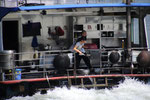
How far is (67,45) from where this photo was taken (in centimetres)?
1523

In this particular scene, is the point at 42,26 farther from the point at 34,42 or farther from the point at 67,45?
the point at 67,45

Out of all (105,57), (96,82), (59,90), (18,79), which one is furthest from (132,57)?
(18,79)

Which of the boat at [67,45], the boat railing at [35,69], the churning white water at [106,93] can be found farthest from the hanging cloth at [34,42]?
the churning white water at [106,93]

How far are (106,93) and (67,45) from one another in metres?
4.15

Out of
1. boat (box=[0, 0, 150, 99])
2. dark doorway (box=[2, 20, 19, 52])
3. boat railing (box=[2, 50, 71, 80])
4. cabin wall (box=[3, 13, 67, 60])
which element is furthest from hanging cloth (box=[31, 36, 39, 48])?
dark doorway (box=[2, 20, 19, 52])

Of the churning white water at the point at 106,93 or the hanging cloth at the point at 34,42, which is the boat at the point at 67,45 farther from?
the churning white water at the point at 106,93

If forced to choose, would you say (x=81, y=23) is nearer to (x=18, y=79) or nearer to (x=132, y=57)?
(x=132, y=57)

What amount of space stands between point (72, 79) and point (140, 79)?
261cm

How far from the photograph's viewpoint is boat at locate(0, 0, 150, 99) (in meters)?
11.7

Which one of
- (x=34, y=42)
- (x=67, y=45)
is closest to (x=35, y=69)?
(x=34, y=42)

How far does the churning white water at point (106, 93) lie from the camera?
11438 mm

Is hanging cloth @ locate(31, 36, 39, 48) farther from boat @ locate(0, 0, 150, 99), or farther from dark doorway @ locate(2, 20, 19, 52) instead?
dark doorway @ locate(2, 20, 19, 52)

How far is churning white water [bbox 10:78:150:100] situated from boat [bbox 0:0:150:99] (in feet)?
0.67

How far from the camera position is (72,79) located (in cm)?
1207
